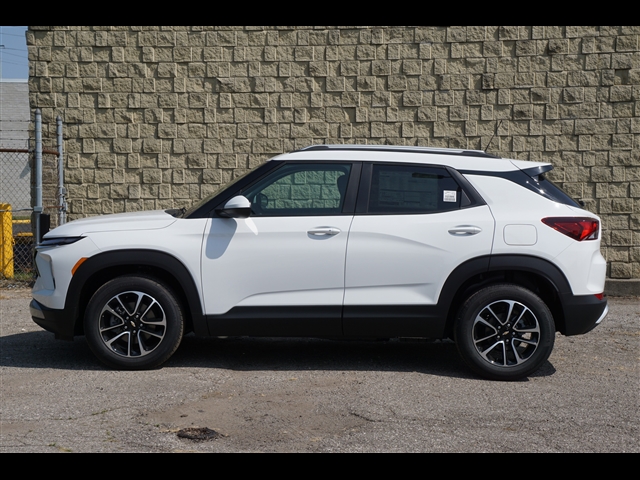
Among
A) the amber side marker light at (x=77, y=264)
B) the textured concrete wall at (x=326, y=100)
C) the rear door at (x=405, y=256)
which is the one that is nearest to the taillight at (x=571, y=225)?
the rear door at (x=405, y=256)

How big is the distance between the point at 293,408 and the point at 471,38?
7137mm

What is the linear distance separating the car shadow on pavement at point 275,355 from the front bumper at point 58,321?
32 cm

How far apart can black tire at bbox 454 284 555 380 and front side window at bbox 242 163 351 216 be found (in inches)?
52.8

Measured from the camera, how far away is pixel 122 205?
1139 centimetres

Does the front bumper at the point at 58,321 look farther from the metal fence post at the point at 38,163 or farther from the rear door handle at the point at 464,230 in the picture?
the metal fence post at the point at 38,163

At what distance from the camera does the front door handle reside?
244 inches

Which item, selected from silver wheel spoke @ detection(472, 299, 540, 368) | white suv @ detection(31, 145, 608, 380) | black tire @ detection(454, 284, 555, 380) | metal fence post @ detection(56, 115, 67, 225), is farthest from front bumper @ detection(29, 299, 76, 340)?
metal fence post @ detection(56, 115, 67, 225)

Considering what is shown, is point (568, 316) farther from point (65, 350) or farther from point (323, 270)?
point (65, 350)

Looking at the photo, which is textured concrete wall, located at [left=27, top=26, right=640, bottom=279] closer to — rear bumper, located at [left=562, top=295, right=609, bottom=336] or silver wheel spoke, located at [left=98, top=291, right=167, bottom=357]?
rear bumper, located at [left=562, top=295, right=609, bottom=336]

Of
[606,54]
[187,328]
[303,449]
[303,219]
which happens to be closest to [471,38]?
[606,54]

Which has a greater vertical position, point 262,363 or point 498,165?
point 498,165

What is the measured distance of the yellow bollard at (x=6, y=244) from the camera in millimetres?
11320

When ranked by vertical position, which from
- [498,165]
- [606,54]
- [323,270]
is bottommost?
[323,270]

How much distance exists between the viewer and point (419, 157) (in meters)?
6.44
